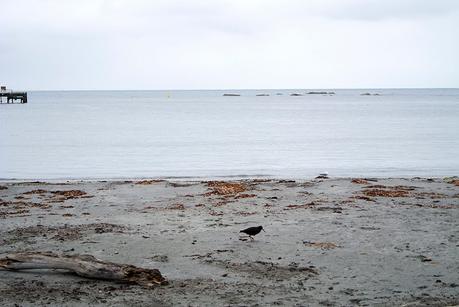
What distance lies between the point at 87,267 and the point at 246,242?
11.4ft

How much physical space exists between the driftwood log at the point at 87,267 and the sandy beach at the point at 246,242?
0.37ft

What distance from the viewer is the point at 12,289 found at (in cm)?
741

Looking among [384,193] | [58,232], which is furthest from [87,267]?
[384,193]

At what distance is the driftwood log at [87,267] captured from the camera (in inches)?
301

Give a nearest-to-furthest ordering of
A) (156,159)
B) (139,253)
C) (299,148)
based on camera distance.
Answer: (139,253), (156,159), (299,148)

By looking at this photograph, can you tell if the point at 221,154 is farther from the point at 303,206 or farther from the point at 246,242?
the point at 246,242

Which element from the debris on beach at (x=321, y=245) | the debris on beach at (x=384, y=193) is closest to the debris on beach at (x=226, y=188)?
the debris on beach at (x=384, y=193)

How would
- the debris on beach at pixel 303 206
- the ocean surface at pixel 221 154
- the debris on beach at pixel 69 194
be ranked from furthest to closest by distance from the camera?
the ocean surface at pixel 221 154
the debris on beach at pixel 69 194
the debris on beach at pixel 303 206

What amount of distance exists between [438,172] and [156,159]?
1668 centimetres

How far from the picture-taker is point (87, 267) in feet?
25.5

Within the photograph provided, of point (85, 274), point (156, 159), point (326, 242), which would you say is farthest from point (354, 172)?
point (85, 274)

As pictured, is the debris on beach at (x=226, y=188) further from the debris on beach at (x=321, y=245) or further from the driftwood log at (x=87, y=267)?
the driftwood log at (x=87, y=267)

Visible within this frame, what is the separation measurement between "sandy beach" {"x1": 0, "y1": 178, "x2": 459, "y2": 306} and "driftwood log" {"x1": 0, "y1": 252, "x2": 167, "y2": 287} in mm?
114

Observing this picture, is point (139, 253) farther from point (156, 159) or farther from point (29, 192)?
point (156, 159)
